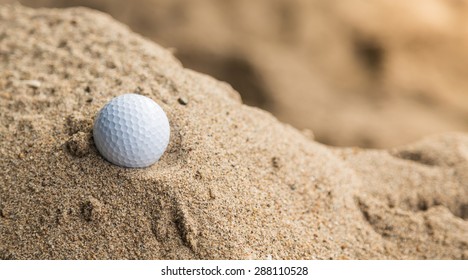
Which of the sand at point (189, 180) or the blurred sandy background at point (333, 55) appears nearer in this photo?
the sand at point (189, 180)

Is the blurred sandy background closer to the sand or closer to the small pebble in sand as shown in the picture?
the sand

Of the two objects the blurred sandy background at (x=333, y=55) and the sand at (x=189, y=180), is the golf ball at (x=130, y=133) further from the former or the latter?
the blurred sandy background at (x=333, y=55)

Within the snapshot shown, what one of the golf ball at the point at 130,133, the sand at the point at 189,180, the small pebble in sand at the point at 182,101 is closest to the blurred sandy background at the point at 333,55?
the sand at the point at 189,180

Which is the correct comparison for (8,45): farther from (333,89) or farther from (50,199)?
(333,89)

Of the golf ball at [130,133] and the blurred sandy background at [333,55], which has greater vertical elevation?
the blurred sandy background at [333,55]

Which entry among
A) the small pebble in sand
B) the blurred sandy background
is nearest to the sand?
the small pebble in sand

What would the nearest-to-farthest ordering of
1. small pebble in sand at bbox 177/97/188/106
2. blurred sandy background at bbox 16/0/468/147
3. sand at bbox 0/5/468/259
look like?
1. sand at bbox 0/5/468/259
2. small pebble in sand at bbox 177/97/188/106
3. blurred sandy background at bbox 16/0/468/147
